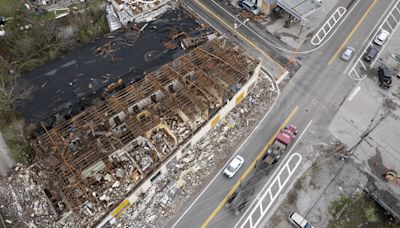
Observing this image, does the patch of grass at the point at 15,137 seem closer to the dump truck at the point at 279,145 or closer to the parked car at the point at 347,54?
the dump truck at the point at 279,145

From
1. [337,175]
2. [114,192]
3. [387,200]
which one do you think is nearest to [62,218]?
[114,192]

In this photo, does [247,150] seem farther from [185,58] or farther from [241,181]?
[185,58]

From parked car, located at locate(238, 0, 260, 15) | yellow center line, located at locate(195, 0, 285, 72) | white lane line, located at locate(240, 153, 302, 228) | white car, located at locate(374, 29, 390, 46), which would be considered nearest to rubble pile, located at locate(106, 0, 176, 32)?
yellow center line, located at locate(195, 0, 285, 72)

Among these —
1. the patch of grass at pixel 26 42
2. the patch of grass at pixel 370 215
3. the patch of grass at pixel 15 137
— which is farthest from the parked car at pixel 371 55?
the patch of grass at pixel 15 137

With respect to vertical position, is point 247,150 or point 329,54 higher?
point 329,54

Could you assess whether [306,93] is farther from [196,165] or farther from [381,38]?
[196,165]

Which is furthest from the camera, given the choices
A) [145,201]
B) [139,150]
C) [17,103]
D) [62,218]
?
[17,103]

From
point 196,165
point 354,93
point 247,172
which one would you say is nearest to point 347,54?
point 354,93
